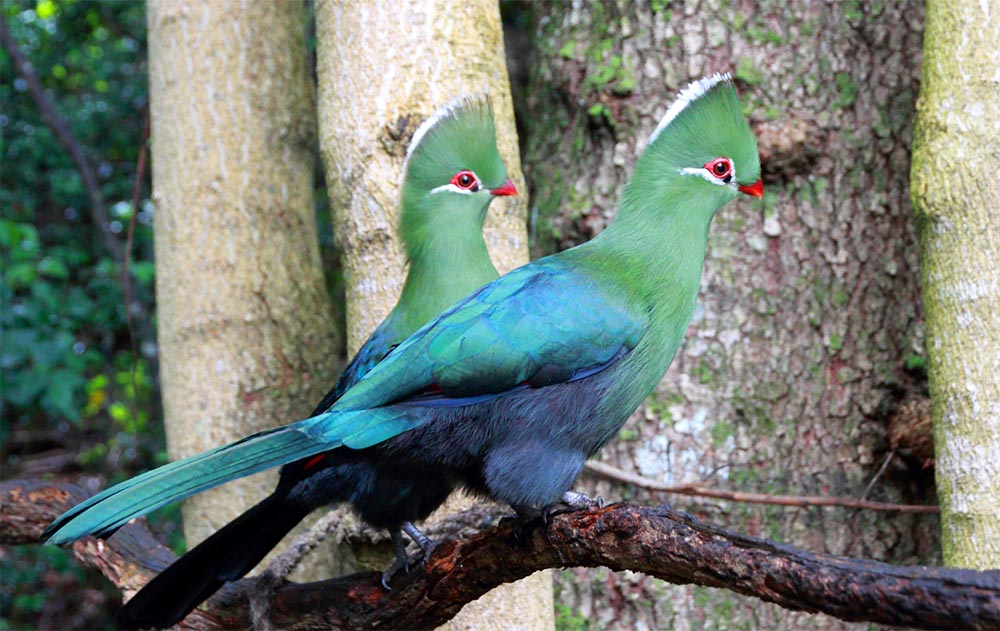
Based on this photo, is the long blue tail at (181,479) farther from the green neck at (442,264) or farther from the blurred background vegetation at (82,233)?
the blurred background vegetation at (82,233)

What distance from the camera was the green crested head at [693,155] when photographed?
2246 mm

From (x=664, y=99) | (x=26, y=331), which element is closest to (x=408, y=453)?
(x=664, y=99)

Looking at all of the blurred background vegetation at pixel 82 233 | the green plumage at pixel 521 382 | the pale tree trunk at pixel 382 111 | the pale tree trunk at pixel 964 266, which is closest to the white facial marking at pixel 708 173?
the green plumage at pixel 521 382

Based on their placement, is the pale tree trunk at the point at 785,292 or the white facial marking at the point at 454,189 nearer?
the white facial marking at the point at 454,189

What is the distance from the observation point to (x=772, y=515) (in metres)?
2.96

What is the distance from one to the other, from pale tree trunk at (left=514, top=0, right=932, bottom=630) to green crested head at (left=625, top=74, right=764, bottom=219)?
76 cm

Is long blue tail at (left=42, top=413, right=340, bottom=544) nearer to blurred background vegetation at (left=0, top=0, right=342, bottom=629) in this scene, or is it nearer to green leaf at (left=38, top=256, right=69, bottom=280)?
green leaf at (left=38, top=256, right=69, bottom=280)

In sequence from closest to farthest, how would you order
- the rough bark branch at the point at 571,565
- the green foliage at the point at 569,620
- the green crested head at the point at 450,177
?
1. the rough bark branch at the point at 571,565
2. the green crested head at the point at 450,177
3. the green foliage at the point at 569,620

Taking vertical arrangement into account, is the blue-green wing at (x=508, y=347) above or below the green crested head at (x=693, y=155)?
below

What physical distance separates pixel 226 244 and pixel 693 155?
5.16ft

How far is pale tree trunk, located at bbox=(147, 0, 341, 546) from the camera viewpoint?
123 inches

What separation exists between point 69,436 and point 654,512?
4.87 meters

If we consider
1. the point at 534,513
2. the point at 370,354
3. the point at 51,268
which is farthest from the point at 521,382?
the point at 51,268

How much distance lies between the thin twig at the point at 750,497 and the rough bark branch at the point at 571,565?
839mm
